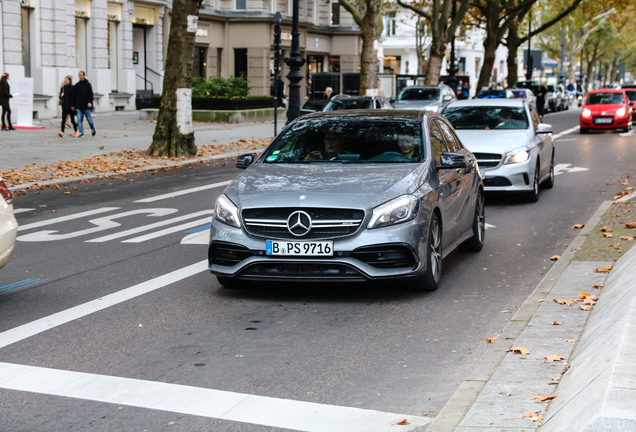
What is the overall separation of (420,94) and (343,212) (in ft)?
88.5

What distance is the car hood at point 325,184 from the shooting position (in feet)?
25.9

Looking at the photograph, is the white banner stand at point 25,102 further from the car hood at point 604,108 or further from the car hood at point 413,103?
the car hood at point 604,108

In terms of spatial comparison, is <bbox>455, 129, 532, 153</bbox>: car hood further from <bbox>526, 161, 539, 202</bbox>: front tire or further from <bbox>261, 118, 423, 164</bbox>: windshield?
<bbox>261, 118, 423, 164</bbox>: windshield

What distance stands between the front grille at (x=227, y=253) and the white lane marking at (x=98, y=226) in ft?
13.3

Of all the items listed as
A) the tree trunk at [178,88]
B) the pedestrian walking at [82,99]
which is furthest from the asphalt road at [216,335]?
the pedestrian walking at [82,99]

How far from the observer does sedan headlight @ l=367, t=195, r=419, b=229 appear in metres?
7.83

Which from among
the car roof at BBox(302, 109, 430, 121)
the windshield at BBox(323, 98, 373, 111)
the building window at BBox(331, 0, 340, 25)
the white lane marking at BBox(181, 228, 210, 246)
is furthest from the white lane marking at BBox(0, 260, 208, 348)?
the building window at BBox(331, 0, 340, 25)

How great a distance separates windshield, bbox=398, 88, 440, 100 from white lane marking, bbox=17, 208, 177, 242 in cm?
2068

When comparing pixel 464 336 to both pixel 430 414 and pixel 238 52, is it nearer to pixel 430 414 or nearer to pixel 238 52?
pixel 430 414

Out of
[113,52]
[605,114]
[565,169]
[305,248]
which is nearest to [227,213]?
[305,248]

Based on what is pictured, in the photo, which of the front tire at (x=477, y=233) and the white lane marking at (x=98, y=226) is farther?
the white lane marking at (x=98, y=226)

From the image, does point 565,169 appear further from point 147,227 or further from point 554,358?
point 554,358

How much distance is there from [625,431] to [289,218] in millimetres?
4196

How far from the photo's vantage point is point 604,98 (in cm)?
3747
